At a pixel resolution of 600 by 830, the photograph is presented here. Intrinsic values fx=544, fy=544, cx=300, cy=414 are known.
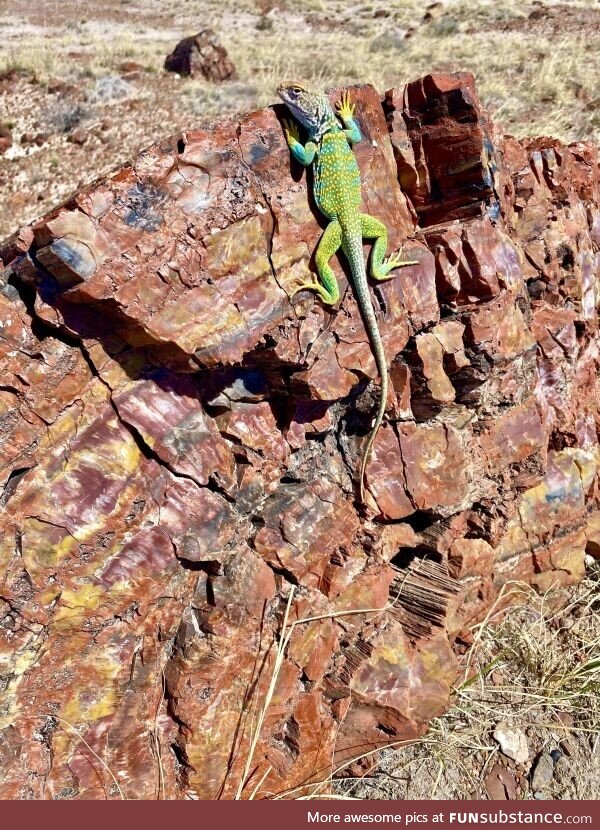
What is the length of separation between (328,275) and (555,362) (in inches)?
89.9

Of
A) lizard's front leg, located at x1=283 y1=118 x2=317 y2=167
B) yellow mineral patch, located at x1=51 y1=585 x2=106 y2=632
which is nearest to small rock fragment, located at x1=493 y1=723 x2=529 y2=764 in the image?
yellow mineral patch, located at x1=51 y1=585 x2=106 y2=632

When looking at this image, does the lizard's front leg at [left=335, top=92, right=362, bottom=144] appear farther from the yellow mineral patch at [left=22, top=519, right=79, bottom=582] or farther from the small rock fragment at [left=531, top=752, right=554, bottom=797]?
the small rock fragment at [left=531, top=752, right=554, bottom=797]

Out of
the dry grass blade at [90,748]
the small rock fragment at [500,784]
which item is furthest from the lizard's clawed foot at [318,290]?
the small rock fragment at [500,784]

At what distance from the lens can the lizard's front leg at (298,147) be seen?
3.21 metres

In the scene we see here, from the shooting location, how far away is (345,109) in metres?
3.57

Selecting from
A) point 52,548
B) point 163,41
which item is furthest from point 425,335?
point 163,41

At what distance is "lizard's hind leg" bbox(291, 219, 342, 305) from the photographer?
3297 millimetres

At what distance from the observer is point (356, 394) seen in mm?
3693

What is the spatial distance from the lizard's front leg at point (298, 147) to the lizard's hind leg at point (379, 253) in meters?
0.48

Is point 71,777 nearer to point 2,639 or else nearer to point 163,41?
point 2,639

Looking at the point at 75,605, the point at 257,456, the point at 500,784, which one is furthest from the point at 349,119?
the point at 500,784

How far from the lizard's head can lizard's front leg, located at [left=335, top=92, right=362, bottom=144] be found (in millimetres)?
101

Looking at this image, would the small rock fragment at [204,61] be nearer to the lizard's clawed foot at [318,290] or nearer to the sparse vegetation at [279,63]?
the sparse vegetation at [279,63]

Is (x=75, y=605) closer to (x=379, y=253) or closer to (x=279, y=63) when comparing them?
(x=379, y=253)
